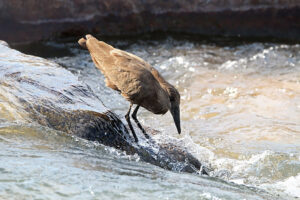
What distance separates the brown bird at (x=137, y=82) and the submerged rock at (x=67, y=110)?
0.80ft

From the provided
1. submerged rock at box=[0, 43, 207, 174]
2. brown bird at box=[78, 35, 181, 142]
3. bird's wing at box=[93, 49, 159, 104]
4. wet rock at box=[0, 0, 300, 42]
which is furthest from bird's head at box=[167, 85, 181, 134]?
wet rock at box=[0, 0, 300, 42]

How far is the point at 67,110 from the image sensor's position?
4961mm

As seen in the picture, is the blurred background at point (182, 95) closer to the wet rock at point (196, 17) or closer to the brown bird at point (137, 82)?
the wet rock at point (196, 17)

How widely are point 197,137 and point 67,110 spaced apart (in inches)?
91.3

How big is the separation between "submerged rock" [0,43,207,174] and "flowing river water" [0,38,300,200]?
155 mm

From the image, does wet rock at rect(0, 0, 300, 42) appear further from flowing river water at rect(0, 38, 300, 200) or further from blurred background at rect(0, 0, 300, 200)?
flowing river water at rect(0, 38, 300, 200)

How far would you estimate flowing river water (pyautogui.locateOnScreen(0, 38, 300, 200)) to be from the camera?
12.8ft

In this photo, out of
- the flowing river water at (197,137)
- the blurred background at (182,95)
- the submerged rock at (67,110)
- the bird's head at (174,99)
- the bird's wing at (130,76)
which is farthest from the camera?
the bird's head at (174,99)

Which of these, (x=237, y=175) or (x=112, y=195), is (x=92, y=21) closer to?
(x=237, y=175)

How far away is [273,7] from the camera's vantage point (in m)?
11.0

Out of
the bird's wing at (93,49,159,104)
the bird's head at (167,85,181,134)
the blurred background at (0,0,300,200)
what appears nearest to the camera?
the blurred background at (0,0,300,200)

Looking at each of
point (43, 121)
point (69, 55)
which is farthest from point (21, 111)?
point (69, 55)

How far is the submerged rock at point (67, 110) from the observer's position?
4875 mm

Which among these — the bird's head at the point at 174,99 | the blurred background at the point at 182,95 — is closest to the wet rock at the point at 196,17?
the blurred background at the point at 182,95
